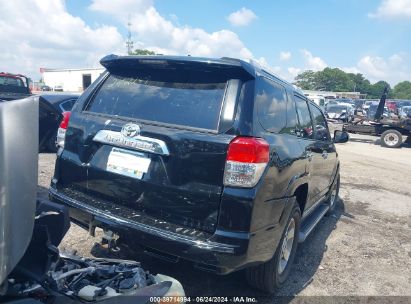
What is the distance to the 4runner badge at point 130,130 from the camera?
2.88 metres

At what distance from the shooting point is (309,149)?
402cm

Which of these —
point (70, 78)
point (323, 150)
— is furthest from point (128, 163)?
point (70, 78)

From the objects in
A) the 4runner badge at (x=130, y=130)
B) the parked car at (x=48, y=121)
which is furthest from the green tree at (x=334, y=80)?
the 4runner badge at (x=130, y=130)

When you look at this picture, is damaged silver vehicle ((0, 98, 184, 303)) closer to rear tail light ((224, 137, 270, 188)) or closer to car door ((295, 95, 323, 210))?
rear tail light ((224, 137, 270, 188))

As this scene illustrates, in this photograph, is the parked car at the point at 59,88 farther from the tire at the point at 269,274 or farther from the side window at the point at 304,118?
the tire at the point at 269,274

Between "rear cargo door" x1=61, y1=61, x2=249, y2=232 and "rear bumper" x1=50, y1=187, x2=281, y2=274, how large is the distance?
10 centimetres

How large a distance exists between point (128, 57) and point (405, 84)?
551 ft

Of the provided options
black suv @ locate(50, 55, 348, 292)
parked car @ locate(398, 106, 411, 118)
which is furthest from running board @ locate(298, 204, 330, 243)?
parked car @ locate(398, 106, 411, 118)

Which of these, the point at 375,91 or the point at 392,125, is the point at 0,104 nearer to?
the point at 392,125

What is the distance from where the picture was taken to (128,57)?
10.5 feet

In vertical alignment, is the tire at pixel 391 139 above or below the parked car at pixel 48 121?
below

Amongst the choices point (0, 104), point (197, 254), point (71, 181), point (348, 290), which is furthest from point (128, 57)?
point (348, 290)

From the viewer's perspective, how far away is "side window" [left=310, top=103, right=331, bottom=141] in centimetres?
475

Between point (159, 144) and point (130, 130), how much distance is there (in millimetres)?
285
